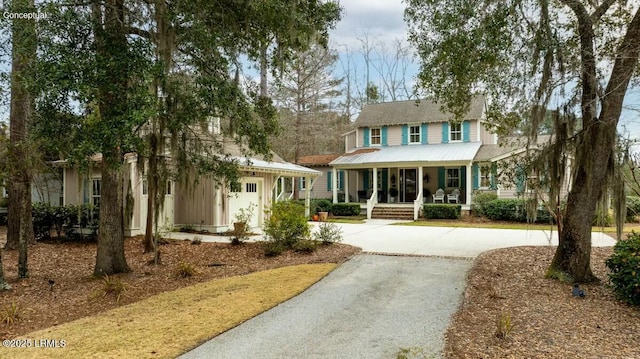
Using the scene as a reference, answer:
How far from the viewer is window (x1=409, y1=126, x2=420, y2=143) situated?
22375mm

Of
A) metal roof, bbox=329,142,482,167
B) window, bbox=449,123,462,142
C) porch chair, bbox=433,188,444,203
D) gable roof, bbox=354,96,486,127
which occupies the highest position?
gable roof, bbox=354,96,486,127

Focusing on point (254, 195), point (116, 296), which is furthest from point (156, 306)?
point (254, 195)

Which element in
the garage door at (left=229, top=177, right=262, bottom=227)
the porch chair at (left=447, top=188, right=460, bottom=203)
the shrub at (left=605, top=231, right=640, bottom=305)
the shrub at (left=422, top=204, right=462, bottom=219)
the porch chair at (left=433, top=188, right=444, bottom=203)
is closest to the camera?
the shrub at (left=605, top=231, right=640, bottom=305)

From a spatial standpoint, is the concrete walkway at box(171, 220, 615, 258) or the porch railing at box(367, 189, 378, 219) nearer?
the concrete walkway at box(171, 220, 615, 258)

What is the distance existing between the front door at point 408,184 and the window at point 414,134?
1.62 m

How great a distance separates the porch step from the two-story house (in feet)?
0.89

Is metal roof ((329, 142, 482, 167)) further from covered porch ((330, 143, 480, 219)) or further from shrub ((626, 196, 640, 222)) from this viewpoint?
shrub ((626, 196, 640, 222))

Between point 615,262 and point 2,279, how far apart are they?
30.9ft

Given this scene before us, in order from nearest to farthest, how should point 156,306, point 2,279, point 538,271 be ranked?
point 156,306
point 2,279
point 538,271

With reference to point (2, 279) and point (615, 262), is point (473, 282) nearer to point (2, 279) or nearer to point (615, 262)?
point (615, 262)

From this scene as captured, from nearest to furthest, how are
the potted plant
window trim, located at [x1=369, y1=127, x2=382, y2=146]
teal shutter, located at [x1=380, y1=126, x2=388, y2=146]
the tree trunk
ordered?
1. the tree trunk
2. the potted plant
3. teal shutter, located at [x1=380, y1=126, x2=388, y2=146]
4. window trim, located at [x1=369, y1=127, x2=382, y2=146]

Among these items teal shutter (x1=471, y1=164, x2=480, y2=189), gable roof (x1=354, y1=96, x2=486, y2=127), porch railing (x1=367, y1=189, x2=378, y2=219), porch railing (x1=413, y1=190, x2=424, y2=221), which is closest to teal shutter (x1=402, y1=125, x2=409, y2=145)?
gable roof (x1=354, y1=96, x2=486, y2=127)

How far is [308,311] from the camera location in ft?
18.4

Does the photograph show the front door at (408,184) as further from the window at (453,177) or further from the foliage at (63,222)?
the foliage at (63,222)
